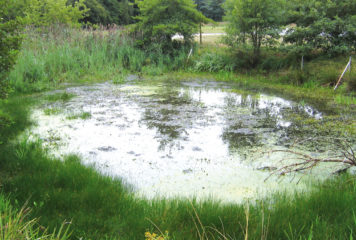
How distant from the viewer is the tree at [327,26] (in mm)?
9047

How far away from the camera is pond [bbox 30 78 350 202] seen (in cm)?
336

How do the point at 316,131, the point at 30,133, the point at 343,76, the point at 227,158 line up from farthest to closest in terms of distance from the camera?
the point at 343,76 → the point at 316,131 → the point at 30,133 → the point at 227,158

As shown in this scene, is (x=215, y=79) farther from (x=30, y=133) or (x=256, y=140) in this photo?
(x=30, y=133)

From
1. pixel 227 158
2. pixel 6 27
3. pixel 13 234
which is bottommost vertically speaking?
pixel 227 158

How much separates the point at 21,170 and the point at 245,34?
977 centimetres

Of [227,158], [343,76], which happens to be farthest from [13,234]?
[343,76]

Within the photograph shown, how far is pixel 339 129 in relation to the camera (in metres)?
5.14

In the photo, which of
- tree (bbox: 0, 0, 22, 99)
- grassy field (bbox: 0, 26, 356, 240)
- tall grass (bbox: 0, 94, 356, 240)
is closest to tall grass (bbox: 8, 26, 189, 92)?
grassy field (bbox: 0, 26, 356, 240)

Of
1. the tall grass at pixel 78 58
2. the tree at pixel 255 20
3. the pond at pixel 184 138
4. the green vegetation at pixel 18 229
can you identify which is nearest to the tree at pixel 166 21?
the tall grass at pixel 78 58

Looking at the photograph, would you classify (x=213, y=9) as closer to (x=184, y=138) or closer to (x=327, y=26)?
(x=327, y=26)

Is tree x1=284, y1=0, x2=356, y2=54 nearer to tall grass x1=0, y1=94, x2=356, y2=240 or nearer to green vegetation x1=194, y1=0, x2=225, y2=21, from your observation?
tall grass x1=0, y1=94, x2=356, y2=240

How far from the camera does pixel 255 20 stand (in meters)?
10.1

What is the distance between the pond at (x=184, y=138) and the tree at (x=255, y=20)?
11.3 feet

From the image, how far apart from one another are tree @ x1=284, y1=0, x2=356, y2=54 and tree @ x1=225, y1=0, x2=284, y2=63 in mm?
669
